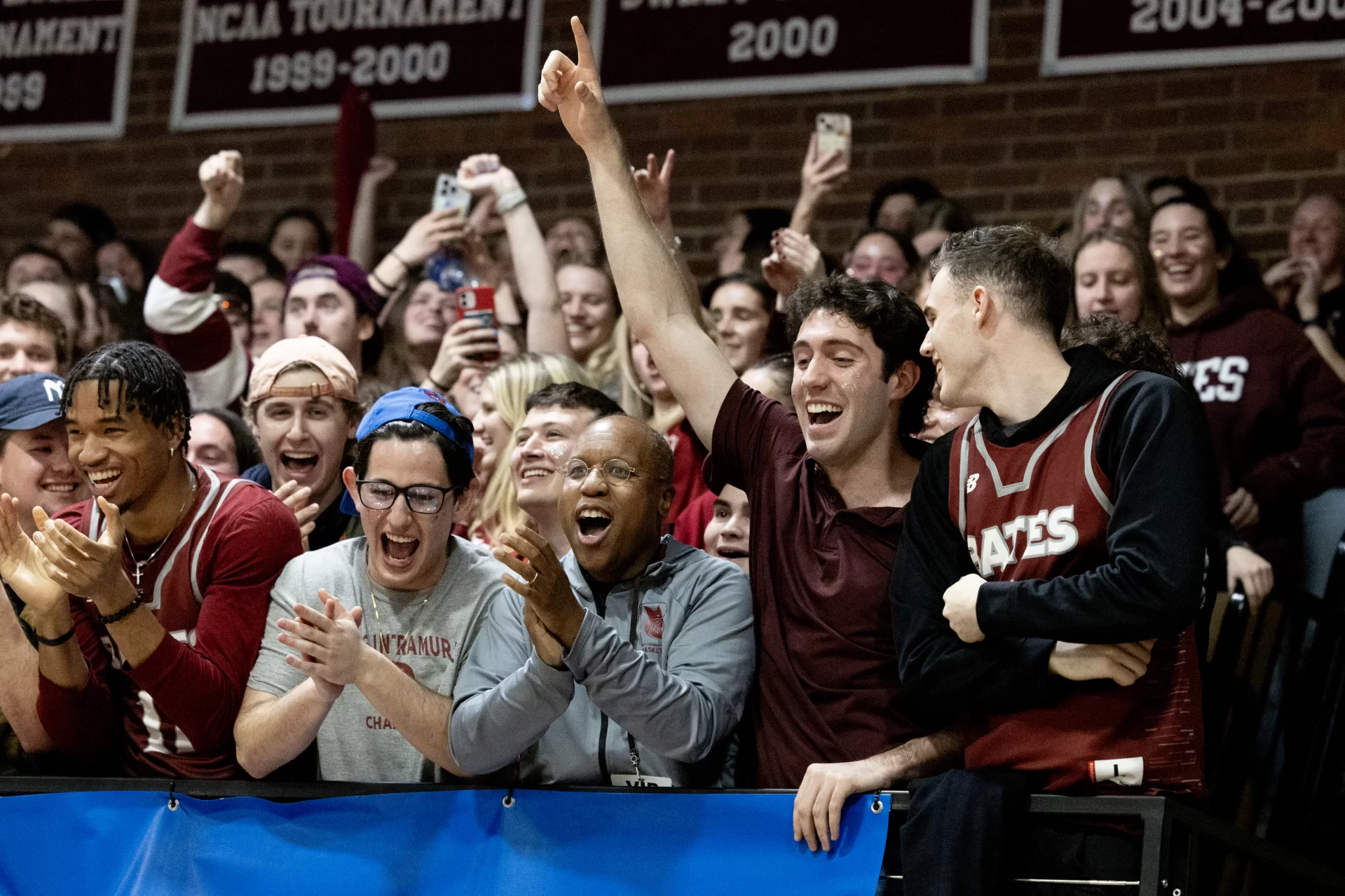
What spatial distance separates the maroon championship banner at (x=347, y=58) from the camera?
285 inches

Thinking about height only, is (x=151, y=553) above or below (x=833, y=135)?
below

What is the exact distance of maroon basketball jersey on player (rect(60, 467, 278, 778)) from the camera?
3.27m

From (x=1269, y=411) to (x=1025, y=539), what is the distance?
243 cm

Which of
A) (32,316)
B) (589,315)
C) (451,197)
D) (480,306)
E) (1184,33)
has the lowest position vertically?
(32,316)

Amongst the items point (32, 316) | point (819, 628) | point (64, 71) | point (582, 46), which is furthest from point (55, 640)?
point (64, 71)

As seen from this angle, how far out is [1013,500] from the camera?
273cm

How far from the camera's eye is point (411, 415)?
10.8 feet

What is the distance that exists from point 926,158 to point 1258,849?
15.2 feet

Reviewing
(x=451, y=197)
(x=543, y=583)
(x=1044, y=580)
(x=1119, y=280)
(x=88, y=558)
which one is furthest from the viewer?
(x=451, y=197)

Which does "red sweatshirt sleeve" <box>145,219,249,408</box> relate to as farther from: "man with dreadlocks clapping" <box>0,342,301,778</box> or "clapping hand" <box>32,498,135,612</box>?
"clapping hand" <box>32,498,135,612</box>

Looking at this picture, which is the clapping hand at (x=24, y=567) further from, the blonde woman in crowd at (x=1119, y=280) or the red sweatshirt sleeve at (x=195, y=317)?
the blonde woman in crowd at (x=1119, y=280)

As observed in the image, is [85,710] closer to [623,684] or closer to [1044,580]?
[623,684]

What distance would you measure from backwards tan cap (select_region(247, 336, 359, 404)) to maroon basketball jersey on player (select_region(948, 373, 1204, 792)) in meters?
1.80

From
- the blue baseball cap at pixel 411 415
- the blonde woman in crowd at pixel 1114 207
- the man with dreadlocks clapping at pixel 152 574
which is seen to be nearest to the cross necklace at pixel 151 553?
the man with dreadlocks clapping at pixel 152 574
